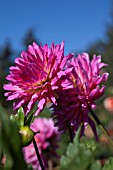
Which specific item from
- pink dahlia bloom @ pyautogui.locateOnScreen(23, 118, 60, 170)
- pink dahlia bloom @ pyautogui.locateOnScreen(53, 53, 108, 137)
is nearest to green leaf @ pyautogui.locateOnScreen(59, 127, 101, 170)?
pink dahlia bloom @ pyautogui.locateOnScreen(53, 53, 108, 137)

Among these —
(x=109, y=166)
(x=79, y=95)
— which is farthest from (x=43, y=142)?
(x=109, y=166)

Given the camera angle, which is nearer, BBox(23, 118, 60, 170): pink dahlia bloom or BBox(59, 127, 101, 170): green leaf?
BBox(59, 127, 101, 170): green leaf

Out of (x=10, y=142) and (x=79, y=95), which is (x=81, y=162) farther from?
(x=79, y=95)

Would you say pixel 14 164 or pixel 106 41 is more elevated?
pixel 106 41

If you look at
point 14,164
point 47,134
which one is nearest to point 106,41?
point 47,134

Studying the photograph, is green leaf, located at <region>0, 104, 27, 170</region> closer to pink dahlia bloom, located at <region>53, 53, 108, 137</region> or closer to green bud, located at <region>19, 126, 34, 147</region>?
green bud, located at <region>19, 126, 34, 147</region>

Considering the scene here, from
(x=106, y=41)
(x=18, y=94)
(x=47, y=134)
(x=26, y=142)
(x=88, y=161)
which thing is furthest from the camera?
(x=106, y=41)

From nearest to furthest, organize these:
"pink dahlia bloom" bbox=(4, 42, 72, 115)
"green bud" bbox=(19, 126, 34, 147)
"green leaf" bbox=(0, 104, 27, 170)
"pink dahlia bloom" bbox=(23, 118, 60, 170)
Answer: "green leaf" bbox=(0, 104, 27, 170)
"green bud" bbox=(19, 126, 34, 147)
"pink dahlia bloom" bbox=(4, 42, 72, 115)
"pink dahlia bloom" bbox=(23, 118, 60, 170)

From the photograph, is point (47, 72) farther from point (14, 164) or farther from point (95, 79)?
point (14, 164)
